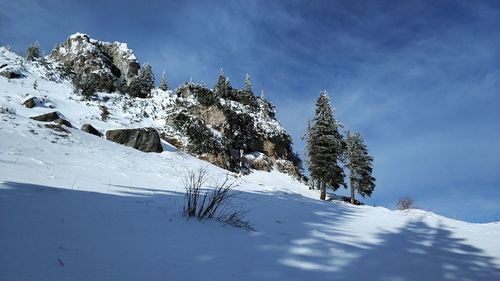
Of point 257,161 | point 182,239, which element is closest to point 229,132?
point 257,161

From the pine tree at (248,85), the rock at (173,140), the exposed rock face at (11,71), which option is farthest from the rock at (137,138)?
the pine tree at (248,85)

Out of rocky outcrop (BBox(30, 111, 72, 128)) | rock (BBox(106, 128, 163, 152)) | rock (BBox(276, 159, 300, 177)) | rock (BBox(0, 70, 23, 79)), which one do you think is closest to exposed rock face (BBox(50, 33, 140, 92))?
rock (BBox(0, 70, 23, 79))

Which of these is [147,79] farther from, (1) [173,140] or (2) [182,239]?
(2) [182,239]

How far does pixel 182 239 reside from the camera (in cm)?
437

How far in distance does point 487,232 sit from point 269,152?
138 ft

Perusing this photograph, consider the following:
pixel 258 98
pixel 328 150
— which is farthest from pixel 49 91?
pixel 258 98

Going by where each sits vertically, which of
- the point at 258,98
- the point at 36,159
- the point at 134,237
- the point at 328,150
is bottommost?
the point at 134,237

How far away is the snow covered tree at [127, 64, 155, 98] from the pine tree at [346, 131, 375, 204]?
95.0ft

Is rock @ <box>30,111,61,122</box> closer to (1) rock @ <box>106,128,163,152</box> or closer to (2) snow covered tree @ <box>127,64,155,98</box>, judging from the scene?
(1) rock @ <box>106,128,163,152</box>

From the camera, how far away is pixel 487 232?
740 cm

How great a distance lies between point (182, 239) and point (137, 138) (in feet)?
56.0

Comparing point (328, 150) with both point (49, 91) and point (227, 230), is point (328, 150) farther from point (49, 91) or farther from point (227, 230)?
point (227, 230)

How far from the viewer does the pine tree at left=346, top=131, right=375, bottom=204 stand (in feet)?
132

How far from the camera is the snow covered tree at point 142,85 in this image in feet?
163
